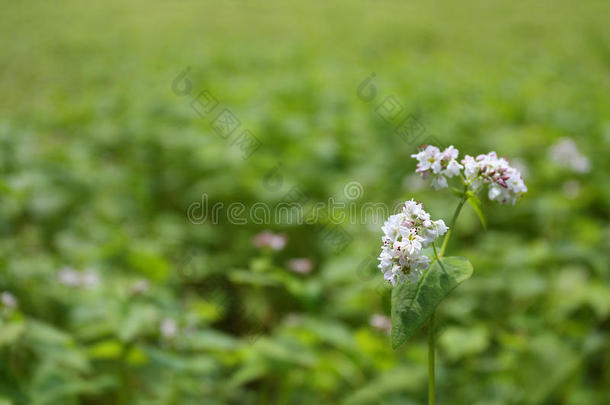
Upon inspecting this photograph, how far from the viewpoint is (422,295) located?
0.67 meters

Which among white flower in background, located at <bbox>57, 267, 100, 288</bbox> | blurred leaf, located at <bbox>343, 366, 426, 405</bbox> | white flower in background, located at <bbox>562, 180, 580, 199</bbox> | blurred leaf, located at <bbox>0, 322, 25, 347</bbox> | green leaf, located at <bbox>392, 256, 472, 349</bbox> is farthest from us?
white flower in background, located at <bbox>562, 180, 580, 199</bbox>

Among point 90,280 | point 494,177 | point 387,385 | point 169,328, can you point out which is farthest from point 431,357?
point 90,280

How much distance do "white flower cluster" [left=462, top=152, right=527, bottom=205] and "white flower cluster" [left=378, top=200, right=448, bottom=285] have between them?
0.37 feet

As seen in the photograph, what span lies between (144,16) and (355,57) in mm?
3047

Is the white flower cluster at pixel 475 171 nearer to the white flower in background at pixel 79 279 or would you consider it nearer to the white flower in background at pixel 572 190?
the white flower in background at pixel 79 279

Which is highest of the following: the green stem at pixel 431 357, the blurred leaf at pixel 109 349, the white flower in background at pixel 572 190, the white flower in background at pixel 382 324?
the white flower in background at pixel 572 190

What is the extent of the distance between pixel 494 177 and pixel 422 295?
0.22 meters

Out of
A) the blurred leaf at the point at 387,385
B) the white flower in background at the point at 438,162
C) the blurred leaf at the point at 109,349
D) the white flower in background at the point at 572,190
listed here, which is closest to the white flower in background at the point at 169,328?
the blurred leaf at the point at 109,349

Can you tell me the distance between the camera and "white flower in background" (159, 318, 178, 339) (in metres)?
1.45

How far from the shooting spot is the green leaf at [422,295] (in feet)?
2.10

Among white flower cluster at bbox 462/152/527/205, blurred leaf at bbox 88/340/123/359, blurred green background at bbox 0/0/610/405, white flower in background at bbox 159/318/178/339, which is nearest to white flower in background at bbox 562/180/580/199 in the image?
blurred green background at bbox 0/0/610/405

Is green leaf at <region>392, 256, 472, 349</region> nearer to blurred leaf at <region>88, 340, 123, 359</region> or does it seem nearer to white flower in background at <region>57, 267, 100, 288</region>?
blurred leaf at <region>88, 340, 123, 359</region>

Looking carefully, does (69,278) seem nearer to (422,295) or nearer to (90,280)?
(90,280)

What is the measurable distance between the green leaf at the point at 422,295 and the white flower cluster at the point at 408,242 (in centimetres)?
2
